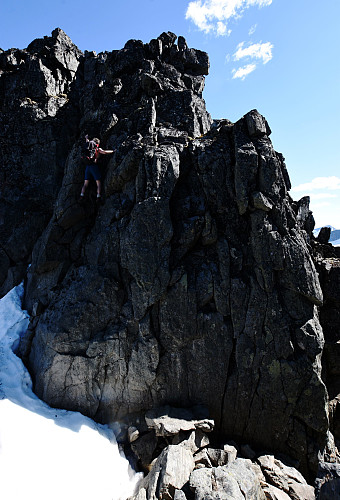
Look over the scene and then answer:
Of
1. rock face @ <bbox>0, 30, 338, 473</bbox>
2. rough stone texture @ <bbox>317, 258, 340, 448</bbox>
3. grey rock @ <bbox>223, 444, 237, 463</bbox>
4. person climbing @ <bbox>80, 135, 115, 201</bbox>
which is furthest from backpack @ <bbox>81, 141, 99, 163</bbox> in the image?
grey rock @ <bbox>223, 444, 237, 463</bbox>

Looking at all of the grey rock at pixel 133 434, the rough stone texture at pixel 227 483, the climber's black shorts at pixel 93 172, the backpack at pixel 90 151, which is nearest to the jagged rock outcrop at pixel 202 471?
the rough stone texture at pixel 227 483

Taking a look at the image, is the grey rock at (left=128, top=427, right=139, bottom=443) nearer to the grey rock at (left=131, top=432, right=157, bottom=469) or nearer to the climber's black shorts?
the grey rock at (left=131, top=432, right=157, bottom=469)

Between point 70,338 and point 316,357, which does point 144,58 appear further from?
point 316,357

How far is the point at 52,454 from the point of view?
12.8m

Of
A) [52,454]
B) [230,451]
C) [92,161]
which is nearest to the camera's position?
[52,454]

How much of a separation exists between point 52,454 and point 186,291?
420 inches

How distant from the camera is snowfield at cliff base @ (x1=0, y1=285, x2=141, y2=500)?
11742 mm

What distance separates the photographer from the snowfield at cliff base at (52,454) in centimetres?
1174

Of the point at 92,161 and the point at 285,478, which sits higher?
the point at 92,161

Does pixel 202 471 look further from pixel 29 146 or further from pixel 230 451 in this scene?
pixel 29 146

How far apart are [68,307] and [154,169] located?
1054 centimetres

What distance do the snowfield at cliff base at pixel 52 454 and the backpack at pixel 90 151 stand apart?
15123 millimetres

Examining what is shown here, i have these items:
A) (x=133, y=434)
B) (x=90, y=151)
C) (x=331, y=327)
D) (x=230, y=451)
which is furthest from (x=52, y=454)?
(x=331, y=327)

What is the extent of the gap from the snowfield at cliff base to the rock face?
3.64ft
